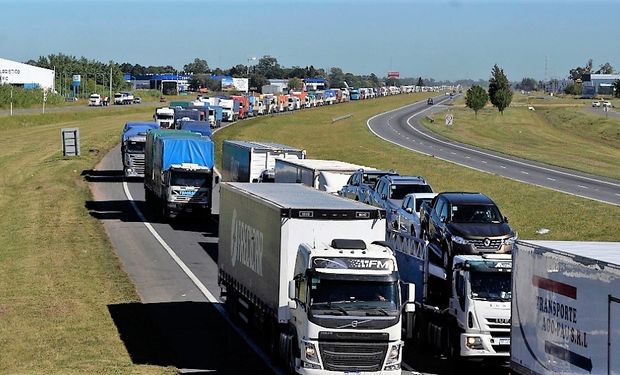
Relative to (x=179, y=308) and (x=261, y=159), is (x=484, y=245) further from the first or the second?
(x=261, y=159)

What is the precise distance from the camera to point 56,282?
106 ft

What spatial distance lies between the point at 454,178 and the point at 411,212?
31794 mm

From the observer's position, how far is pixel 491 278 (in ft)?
70.5

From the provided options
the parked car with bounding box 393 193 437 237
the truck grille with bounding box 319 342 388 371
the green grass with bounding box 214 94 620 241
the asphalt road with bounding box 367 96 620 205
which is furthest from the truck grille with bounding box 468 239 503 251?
the asphalt road with bounding box 367 96 620 205

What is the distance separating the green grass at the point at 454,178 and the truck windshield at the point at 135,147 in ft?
50.2

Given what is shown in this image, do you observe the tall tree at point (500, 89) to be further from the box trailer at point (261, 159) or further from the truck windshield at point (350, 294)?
the truck windshield at point (350, 294)

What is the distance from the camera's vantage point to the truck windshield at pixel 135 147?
61344mm

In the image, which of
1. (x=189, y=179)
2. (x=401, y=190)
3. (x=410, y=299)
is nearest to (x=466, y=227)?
(x=401, y=190)

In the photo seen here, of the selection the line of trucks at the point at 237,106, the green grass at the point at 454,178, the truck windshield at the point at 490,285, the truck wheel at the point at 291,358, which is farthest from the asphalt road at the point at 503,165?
the truck wheel at the point at 291,358

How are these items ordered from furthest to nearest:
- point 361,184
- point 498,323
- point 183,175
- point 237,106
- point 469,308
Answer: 1. point 237,106
2. point 183,175
3. point 361,184
4. point 469,308
5. point 498,323

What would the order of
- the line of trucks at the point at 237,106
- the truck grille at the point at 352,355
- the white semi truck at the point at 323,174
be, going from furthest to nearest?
1. the line of trucks at the point at 237,106
2. the white semi truck at the point at 323,174
3. the truck grille at the point at 352,355

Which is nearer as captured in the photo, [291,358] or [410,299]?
[410,299]

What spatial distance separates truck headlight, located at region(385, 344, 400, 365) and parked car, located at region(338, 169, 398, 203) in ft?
54.1

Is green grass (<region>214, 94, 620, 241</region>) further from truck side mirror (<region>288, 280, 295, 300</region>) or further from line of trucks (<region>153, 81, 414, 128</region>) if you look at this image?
truck side mirror (<region>288, 280, 295, 300</region>)
